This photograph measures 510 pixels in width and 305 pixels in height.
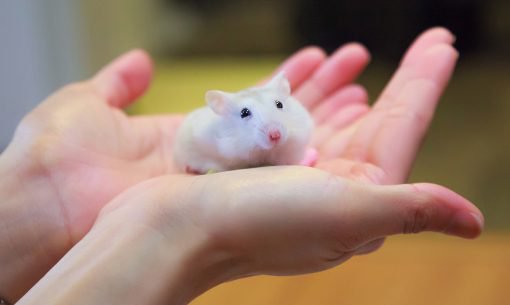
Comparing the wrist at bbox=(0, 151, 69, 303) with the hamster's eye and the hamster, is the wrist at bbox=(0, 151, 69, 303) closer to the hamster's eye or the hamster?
the hamster

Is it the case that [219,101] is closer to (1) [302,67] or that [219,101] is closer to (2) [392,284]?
(1) [302,67]

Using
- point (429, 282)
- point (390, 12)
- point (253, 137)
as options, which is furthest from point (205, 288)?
point (390, 12)

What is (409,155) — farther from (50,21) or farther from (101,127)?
(50,21)

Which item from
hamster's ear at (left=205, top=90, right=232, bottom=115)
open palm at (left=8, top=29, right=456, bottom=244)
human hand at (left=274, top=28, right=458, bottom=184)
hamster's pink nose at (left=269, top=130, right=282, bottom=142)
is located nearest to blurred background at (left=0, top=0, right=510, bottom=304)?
open palm at (left=8, top=29, right=456, bottom=244)

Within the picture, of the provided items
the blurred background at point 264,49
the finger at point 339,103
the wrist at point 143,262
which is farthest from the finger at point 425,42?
the blurred background at point 264,49

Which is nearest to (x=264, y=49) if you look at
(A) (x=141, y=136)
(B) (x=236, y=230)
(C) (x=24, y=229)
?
(A) (x=141, y=136)

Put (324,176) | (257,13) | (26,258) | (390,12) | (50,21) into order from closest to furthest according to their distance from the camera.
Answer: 1. (324,176)
2. (26,258)
3. (50,21)
4. (390,12)
5. (257,13)
